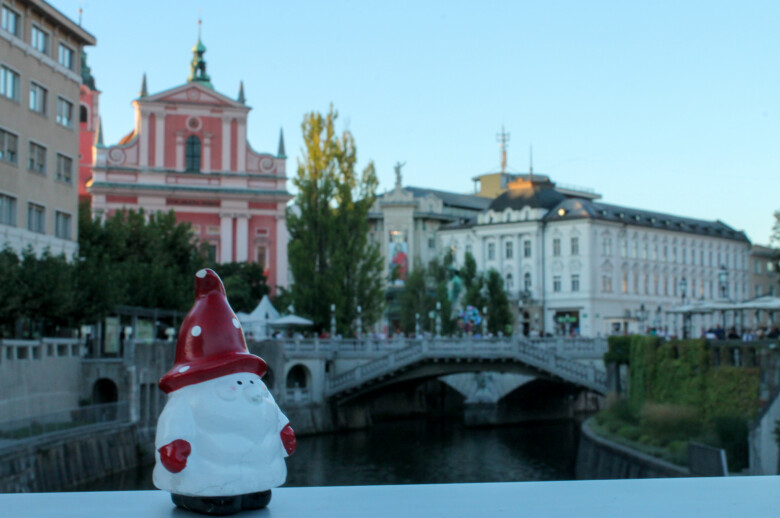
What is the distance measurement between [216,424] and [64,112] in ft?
114

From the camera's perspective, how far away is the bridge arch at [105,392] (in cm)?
3559

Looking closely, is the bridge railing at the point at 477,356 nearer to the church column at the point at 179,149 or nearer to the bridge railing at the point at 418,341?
the bridge railing at the point at 418,341

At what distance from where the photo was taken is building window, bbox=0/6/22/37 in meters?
33.8

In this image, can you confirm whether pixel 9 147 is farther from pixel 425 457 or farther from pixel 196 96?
pixel 196 96

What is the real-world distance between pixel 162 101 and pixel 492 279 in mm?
23146

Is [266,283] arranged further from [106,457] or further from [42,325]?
[106,457]

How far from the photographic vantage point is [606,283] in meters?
73.8

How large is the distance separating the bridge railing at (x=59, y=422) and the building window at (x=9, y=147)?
8.80m

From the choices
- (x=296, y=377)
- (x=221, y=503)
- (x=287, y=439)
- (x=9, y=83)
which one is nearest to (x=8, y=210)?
(x=9, y=83)

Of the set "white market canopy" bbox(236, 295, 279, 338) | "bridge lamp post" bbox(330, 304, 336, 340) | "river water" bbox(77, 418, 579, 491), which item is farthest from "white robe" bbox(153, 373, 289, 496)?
"bridge lamp post" bbox(330, 304, 336, 340)

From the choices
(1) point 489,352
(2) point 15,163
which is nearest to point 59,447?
(2) point 15,163

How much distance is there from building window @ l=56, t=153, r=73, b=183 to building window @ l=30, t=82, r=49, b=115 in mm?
2008

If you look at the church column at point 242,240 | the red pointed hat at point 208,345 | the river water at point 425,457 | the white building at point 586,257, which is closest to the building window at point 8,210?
the river water at point 425,457

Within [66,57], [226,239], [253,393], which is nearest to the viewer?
[253,393]
